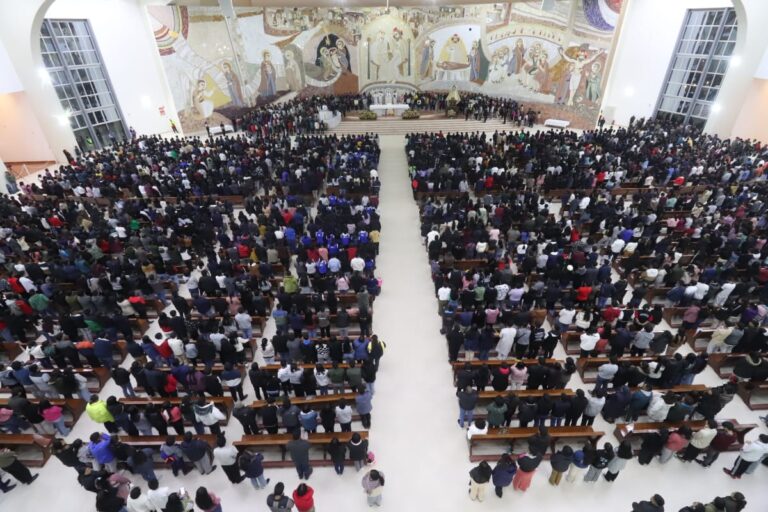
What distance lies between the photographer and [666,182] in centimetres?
1388

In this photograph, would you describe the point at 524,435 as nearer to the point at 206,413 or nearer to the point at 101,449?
the point at 206,413

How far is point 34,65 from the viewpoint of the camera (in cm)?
1752

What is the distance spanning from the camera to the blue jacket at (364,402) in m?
5.94

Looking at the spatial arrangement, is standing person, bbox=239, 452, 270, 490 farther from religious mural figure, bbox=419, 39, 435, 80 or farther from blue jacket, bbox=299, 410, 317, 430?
religious mural figure, bbox=419, 39, 435, 80

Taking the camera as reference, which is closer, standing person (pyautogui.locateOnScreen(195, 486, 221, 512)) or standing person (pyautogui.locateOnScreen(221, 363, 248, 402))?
standing person (pyautogui.locateOnScreen(195, 486, 221, 512))

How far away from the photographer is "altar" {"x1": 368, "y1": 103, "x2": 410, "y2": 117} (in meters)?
24.1

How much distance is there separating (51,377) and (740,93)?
26.2m

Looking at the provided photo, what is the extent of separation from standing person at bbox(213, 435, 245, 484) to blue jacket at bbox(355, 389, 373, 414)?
1.79 metres

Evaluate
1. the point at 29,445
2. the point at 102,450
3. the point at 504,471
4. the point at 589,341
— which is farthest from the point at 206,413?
the point at 589,341

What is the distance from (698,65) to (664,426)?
72.6 feet

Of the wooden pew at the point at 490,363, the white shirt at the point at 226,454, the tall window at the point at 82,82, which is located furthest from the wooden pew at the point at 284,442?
the tall window at the point at 82,82

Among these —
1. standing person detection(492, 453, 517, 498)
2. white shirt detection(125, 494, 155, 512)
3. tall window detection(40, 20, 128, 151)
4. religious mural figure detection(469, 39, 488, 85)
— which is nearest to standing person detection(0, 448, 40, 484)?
white shirt detection(125, 494, 155, 512)

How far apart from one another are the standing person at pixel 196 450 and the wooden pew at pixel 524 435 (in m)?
3.82

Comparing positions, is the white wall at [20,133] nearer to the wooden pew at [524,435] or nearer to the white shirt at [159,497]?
the white shirt at [159,497]
